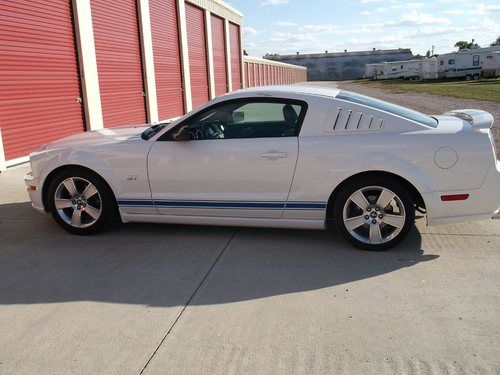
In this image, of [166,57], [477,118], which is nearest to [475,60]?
[166,57]

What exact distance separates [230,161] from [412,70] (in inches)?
2932

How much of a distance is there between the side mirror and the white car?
0.06 feet

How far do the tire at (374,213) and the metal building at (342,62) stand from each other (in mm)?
112056

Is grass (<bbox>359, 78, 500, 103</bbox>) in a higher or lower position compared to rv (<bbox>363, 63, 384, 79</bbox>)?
lower

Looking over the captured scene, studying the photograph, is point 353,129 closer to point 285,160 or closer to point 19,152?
point 285,160

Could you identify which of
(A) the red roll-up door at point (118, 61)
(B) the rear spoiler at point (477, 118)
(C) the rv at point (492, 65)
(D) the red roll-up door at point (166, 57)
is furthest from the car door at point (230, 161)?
(C) the rv at point (492, 65)

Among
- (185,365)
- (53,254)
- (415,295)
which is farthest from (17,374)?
(415,295)

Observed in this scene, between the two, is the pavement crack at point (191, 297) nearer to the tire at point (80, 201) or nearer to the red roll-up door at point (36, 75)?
the tire at point (80, 201)

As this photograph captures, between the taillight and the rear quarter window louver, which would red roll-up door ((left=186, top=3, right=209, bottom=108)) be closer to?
the rear quarter window louver

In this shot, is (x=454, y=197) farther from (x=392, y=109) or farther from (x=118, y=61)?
(x=118, y=61)

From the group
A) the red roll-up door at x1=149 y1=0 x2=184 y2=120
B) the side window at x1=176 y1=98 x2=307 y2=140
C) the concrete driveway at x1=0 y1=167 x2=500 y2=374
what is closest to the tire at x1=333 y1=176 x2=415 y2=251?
the concrete driveway at x1=0 y1=167 x2=500 y2=374

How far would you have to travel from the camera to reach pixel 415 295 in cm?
375

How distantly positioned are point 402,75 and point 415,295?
256 ft

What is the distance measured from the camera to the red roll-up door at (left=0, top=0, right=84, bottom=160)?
9148 mm
